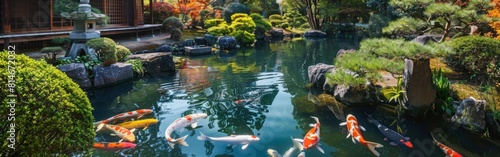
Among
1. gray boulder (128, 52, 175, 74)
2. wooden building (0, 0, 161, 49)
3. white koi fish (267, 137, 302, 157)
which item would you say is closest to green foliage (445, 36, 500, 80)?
white koi fish (267, 137, 302, 157)

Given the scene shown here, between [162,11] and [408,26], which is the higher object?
[162,11]

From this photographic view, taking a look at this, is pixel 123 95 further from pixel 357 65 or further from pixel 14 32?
pixel 14 32

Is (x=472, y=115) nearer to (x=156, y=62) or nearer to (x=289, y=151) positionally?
(x=289, y=151)

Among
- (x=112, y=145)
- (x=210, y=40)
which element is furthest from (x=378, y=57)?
(x=210, y=40)

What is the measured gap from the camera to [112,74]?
33.4 feet

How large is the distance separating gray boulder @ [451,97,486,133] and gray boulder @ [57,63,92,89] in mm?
8269

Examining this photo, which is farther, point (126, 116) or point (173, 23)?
point (173, 23)

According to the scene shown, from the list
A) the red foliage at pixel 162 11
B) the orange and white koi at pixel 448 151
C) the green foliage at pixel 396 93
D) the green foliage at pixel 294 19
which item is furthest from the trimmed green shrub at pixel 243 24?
the orange and white koi at pixel 448 151

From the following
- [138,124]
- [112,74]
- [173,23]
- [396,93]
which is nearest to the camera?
[138,124]

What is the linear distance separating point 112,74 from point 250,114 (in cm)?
468

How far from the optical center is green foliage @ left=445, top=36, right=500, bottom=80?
7172 millimetres

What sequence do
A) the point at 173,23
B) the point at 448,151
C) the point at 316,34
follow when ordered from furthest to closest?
1. the point at 316,34
2. the point at 173,23
3. the point at 448,151

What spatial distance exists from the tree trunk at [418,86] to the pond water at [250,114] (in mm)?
282

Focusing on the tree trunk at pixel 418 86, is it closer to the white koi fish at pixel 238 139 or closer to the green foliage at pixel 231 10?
the white koi fish at pixel 238 139
